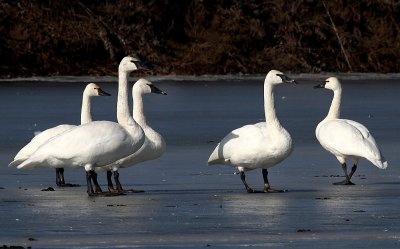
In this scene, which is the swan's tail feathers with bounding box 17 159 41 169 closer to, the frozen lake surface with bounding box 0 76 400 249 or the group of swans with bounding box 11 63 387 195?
the group of swans with bounding box 11 63 387 195

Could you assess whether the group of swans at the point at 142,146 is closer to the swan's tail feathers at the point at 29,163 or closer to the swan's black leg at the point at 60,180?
the swan's tail feathers at the point at 29,163

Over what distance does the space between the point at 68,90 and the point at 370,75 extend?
7872 millimetres

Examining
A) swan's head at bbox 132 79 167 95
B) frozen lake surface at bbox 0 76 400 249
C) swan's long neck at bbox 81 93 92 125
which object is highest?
swan's head at bbox 132 79 167 95

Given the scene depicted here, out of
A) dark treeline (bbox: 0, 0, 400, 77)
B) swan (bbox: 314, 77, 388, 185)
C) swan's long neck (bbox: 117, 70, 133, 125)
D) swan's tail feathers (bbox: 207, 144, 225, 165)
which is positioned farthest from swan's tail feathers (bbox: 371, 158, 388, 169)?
dark treeline (bbox: 0, 0, 400, 77)

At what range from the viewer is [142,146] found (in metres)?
11.5

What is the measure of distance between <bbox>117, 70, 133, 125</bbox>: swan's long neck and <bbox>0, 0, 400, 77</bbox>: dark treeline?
59.0 ft

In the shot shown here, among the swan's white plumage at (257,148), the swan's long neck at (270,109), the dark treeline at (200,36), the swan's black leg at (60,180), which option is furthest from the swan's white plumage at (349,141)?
the dark treeline at (200,36)

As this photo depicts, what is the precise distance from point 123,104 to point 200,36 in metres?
21.4

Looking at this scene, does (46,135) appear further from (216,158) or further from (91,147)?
(216,158)

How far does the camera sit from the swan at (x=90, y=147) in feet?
35.5

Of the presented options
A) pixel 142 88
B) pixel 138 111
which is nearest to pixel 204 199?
pixel 138 111

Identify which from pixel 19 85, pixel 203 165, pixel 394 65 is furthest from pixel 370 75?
pixel 203 165

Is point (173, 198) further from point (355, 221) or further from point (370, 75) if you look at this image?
point (370, 75)

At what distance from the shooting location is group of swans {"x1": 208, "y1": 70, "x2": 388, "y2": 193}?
1127 cm
